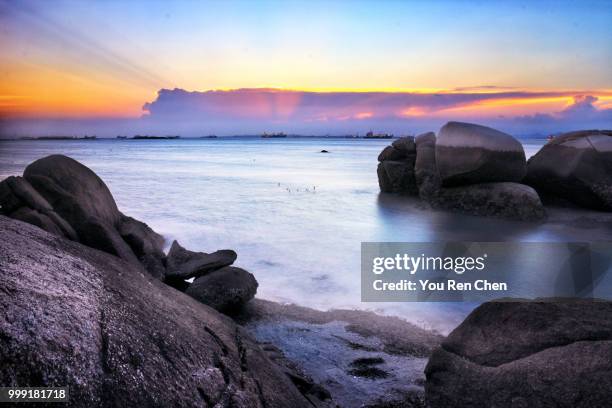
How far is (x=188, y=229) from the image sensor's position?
11.3 meters

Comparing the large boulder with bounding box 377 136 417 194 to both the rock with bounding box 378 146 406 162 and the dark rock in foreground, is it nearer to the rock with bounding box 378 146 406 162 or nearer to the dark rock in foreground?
the rock with bounding box 378 146 406 162

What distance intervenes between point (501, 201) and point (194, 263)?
859 centimetres

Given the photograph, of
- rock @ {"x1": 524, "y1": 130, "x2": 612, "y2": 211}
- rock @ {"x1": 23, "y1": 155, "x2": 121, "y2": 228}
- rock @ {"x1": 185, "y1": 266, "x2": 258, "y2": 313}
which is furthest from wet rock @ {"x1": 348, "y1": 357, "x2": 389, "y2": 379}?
rock @ {"x1": 524, "y1": 130, "x2": 612, "y2": 211}

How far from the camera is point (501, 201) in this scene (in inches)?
452

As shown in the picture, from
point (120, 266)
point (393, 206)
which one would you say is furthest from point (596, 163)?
point (120, 266)

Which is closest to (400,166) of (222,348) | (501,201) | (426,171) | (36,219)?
(426,171)

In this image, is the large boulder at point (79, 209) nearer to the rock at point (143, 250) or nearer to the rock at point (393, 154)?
the rock at point (143, 250)

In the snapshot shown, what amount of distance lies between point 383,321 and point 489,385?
2589 millimetres

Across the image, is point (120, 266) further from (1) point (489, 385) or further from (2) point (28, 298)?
(1) point (489, 385)

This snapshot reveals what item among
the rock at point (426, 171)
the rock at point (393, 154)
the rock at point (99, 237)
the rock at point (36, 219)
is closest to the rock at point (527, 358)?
the rock at point (99, 237)

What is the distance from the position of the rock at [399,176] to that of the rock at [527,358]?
41.9 feet

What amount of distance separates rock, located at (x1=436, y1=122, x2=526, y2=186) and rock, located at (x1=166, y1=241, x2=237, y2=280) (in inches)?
314

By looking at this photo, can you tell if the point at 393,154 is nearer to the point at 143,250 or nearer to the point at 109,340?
the point at 143,250

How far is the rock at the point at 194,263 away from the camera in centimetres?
610
